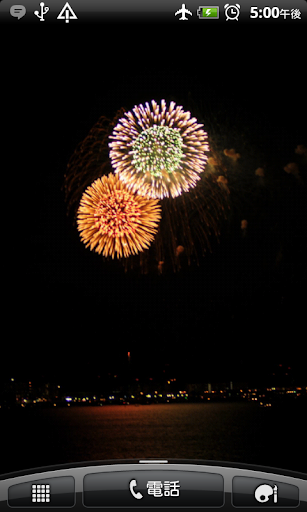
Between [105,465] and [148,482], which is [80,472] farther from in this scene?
[148,482]

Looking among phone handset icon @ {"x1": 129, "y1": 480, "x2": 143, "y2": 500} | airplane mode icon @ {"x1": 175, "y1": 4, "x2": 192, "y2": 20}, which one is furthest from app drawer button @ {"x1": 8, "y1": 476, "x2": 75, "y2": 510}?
airplane mode icon @ {"x1": 175, "y1": 4, "x2": 192, "y2": 20}

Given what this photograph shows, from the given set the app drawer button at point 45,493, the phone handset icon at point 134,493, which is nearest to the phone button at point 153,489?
the phone handset icon at point 134,493

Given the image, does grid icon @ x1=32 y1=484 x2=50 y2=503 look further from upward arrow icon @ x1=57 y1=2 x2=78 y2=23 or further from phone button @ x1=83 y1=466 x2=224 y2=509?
upward arrow icon @ x1=57 y1=2 x2=78 y2=23

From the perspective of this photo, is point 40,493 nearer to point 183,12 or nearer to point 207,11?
point 183,12

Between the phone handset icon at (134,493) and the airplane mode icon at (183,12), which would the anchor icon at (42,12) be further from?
the phone handset icon at (134,493)

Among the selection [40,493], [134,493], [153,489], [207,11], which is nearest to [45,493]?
[40,493]
